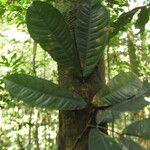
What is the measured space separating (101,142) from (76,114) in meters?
0.16

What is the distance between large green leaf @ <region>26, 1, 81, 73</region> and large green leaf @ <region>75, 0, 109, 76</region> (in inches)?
1.1

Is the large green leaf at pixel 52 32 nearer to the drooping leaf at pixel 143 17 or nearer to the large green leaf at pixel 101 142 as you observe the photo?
the large green leaf at pixel 101 142

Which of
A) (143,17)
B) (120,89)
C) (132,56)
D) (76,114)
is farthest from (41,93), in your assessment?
(132,56)

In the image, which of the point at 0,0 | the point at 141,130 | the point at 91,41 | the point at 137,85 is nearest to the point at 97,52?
the point at 91,41

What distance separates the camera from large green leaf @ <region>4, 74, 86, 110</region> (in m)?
1.11

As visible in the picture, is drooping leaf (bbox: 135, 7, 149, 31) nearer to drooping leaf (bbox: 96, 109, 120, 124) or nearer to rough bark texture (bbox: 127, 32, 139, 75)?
drooping leaf (bbox: 96, 109, 120, 124)

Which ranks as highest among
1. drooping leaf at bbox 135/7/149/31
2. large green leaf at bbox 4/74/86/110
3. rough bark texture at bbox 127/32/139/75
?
rough bark texture at bbox 127/32/139/75

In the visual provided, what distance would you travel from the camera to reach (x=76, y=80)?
1.23m

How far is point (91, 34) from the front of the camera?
1213 millimetres

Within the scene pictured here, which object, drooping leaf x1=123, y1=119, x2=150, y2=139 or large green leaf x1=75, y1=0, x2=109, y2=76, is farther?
large green leaf x1=75, y1=0, x2=109, y2=76

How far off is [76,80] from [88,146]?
0.80 feet

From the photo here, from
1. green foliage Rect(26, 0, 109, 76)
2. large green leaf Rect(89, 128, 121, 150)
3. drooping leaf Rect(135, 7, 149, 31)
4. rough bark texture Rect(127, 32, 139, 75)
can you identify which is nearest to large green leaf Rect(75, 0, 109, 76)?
green foliage Rect(26, 0, 109, 76)

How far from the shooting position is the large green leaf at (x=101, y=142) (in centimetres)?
106

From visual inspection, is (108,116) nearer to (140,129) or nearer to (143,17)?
(140,129)
